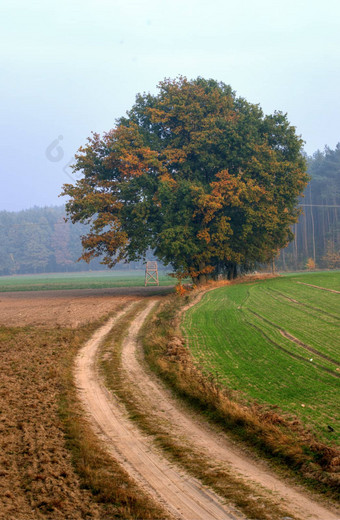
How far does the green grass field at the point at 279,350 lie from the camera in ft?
31.0

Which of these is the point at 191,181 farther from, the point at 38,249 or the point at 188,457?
the point at 38,249

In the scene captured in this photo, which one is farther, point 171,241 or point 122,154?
point 122,154

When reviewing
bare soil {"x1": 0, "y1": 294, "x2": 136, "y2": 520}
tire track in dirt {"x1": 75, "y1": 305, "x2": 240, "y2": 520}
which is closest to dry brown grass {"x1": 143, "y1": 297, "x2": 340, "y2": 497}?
tire track in dirt {"x1": 75, "y1": 305, "x2": 240, "y2": 520}

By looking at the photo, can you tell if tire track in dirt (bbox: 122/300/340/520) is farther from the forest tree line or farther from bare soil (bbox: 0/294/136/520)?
the forest tree line

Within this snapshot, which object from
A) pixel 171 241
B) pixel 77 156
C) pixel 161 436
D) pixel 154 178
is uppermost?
pixel 77 156

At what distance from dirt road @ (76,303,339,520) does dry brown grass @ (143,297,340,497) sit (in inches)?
13.9

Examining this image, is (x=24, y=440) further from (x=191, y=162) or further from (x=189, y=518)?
(x=191, y=162)

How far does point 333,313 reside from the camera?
1966cm

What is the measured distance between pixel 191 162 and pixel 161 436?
111ft

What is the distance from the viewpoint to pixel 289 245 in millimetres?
95688

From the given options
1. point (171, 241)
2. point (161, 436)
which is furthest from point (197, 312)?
point (161, 436)

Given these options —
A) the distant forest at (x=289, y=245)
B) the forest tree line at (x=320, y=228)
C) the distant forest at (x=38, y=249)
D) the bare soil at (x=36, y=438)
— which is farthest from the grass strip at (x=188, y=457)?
the distant forest at (x=38, y=249)

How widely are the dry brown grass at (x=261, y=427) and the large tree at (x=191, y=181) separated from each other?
909 inches

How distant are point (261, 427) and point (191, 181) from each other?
32801 mm
